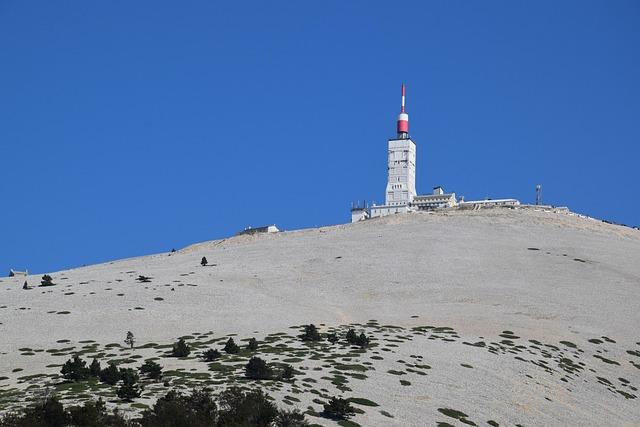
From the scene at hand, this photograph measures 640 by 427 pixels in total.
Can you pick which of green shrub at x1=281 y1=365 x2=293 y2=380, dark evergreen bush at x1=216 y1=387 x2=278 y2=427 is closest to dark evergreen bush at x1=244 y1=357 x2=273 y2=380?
green shrub at x1=281 y1=365 x2=293 y2=380

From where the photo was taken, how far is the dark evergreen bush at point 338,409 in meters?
44.9

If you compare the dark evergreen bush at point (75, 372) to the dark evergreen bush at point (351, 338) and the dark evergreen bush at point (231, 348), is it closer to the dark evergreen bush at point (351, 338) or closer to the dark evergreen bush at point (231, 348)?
the dark evergreen bush at point (231, 348)

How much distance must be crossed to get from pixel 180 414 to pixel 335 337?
29.9 meters

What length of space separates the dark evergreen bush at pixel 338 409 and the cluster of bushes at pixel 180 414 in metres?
2.29

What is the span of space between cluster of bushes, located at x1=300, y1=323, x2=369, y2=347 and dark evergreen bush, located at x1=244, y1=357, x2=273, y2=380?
14.4m

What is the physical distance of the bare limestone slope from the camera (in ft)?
181

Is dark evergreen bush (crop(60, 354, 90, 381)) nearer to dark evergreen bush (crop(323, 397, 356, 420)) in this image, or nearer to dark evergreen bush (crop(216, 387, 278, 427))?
dark evergreen bush (crop(216, 387, 278, 427))

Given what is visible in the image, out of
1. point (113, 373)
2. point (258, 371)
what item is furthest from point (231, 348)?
point (113, 373)

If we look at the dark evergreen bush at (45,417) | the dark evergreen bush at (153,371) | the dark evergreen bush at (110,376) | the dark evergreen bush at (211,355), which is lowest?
the dark evergreen bush at (45,417)

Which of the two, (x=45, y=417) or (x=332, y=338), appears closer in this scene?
(x=45, y=417)

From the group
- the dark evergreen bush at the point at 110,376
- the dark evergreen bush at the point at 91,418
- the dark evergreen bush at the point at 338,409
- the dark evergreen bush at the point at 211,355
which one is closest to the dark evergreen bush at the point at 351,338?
the dark evergreen bush at the point at 211,355

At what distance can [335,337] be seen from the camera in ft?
220

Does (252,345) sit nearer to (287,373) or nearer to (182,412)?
(287,373)

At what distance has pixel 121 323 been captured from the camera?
75.8 metres
